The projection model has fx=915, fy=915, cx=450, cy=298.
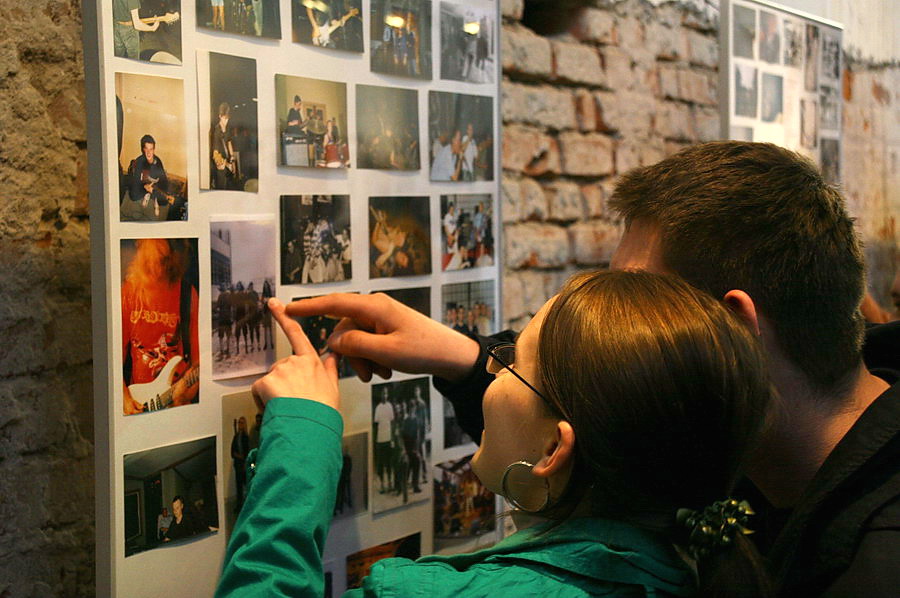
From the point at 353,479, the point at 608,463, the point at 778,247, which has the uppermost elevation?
the point at 778,247

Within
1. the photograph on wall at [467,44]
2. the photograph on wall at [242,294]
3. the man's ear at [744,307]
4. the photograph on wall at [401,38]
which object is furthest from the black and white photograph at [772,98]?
the photograph on wall at [242,294]

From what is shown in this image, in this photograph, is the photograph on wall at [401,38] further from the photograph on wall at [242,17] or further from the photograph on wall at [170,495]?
the photograph on wall at [170,495]

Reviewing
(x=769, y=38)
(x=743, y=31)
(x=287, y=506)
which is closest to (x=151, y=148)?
(x=287, y=506)

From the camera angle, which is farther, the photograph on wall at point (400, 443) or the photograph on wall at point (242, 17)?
the photograph on wall at point (400, 443)

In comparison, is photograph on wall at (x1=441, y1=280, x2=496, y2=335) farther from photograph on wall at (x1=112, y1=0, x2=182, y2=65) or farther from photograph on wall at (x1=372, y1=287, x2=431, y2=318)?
photograph on wall at (x1=112, y1=0, x2=182, y2=65)

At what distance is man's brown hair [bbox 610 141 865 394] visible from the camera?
1.22 m

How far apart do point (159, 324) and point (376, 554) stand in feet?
1.77

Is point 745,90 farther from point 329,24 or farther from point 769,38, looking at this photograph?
point 329,24

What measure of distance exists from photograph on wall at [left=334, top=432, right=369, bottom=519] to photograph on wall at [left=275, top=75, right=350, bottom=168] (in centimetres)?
42

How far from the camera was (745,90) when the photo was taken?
230 centimetres

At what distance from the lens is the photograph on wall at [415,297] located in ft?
4.73

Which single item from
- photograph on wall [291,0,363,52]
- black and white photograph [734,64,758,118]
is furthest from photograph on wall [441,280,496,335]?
black and white photograph [734,64,758,118]

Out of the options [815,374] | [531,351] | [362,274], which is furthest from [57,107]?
[815,374]

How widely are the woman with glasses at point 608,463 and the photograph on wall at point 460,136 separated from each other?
507mm
